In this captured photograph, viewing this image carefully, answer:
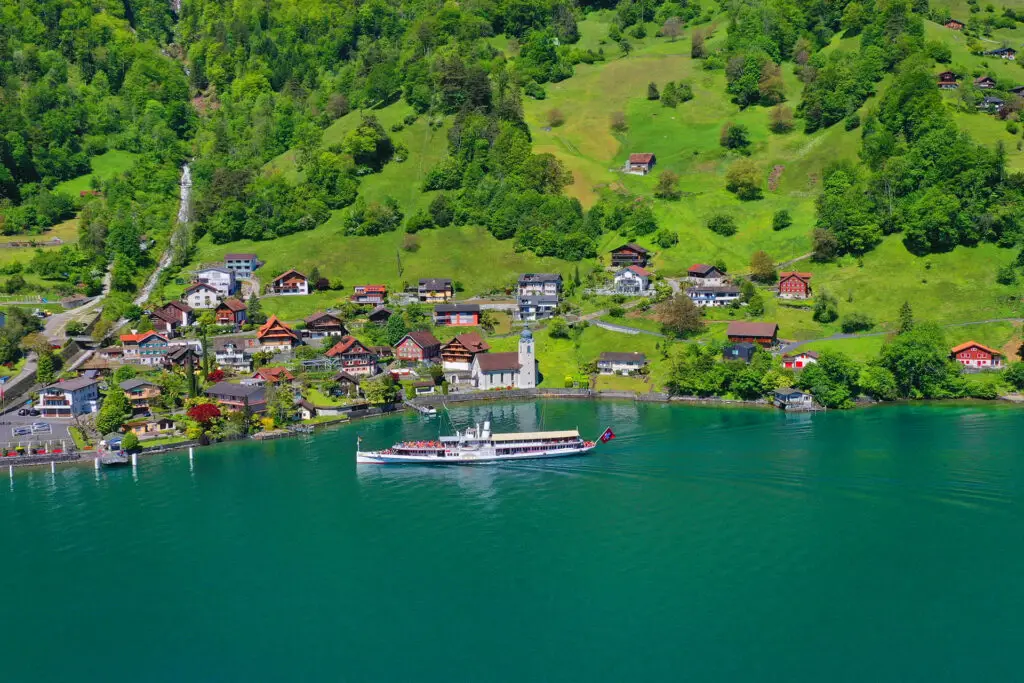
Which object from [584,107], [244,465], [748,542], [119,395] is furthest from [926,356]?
[584,107]

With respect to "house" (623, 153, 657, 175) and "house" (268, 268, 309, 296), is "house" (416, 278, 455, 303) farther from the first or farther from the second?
"house" (623, 153, 657, 175)

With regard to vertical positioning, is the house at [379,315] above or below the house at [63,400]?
above

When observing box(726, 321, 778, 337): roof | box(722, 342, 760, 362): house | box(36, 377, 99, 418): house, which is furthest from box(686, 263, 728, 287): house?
box(36, 377, 99, 418): house

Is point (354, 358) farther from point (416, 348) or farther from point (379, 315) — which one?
point (379, 315)

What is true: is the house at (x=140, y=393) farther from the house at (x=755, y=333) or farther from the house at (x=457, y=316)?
the house at (x=755, y=333)

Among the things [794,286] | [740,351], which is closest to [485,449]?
[740,351]

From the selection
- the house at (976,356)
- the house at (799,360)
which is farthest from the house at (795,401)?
the house at (976,356)

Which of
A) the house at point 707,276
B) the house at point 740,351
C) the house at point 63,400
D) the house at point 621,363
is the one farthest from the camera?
the house at point 707,276
